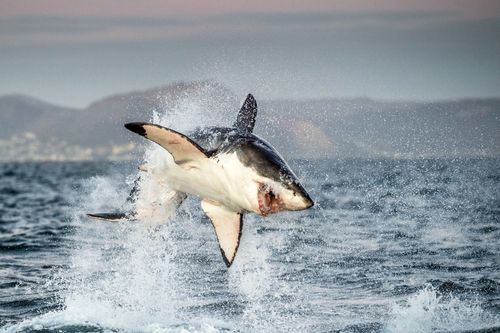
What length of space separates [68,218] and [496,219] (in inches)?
539

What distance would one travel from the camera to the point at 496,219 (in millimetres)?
21734

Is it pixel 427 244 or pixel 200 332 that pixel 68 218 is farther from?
pixel 200 332

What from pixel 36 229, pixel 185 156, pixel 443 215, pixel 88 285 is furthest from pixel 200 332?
pixel 443 215

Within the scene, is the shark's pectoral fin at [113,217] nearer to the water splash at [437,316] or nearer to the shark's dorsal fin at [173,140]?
the shark's dorsal fin at [173,140]

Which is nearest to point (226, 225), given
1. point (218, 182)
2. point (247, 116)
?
point (218, 182)

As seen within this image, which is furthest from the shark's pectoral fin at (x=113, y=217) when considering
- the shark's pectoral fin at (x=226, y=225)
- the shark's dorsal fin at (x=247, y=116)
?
the shark's dorsal fin at (x=247, y=116)

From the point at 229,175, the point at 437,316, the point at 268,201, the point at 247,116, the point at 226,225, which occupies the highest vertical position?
the point at 247,116

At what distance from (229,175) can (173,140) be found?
2.41 ft

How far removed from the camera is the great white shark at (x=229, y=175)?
22.8 ft

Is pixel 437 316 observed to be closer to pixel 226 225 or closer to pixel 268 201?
pixel 226 225

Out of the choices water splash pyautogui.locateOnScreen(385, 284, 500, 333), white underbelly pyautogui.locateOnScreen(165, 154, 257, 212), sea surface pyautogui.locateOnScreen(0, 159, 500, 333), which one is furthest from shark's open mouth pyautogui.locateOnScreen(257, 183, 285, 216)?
water splash pyautogui.locateOnScreen(385, 284, 500, 333)

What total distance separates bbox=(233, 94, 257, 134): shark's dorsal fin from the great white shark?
1.0 inches

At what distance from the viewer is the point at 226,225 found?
857cm

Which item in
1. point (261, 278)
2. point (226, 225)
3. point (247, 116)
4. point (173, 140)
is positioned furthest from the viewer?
point (261, 278)
